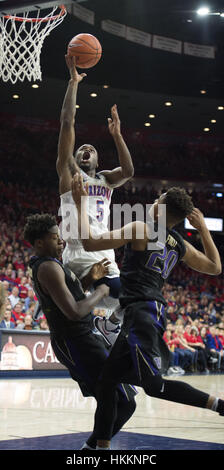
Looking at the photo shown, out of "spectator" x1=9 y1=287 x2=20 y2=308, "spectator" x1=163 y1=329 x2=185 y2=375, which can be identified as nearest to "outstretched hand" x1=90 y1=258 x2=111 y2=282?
"spectator" x1=9 y1=287 x2=20 y2=308

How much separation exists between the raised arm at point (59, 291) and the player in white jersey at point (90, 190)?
0.50 m

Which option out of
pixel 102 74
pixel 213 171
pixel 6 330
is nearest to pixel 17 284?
pixel 6 330

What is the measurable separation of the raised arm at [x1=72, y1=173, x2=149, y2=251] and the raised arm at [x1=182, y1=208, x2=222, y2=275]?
20.5 inches

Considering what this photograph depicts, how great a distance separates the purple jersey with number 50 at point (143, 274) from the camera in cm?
393

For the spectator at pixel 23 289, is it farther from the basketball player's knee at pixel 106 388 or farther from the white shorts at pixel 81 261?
the basketball player's knee at pixel 106 388

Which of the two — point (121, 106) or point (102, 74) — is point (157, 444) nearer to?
point (102, 74)

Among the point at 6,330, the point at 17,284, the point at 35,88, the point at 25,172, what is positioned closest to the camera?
the point at 6,330

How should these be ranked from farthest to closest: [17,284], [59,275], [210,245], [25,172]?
[25,172] → [17,284] → [210,245] → [59,275]

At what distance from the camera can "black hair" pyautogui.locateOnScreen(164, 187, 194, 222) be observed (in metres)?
3.98

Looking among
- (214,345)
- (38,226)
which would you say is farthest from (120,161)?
(214,345)

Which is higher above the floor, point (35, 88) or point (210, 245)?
point (35, 88)

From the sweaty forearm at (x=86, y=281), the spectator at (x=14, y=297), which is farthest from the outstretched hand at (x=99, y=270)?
the spectator at (x=14, y=297)

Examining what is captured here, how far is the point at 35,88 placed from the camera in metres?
20.7
